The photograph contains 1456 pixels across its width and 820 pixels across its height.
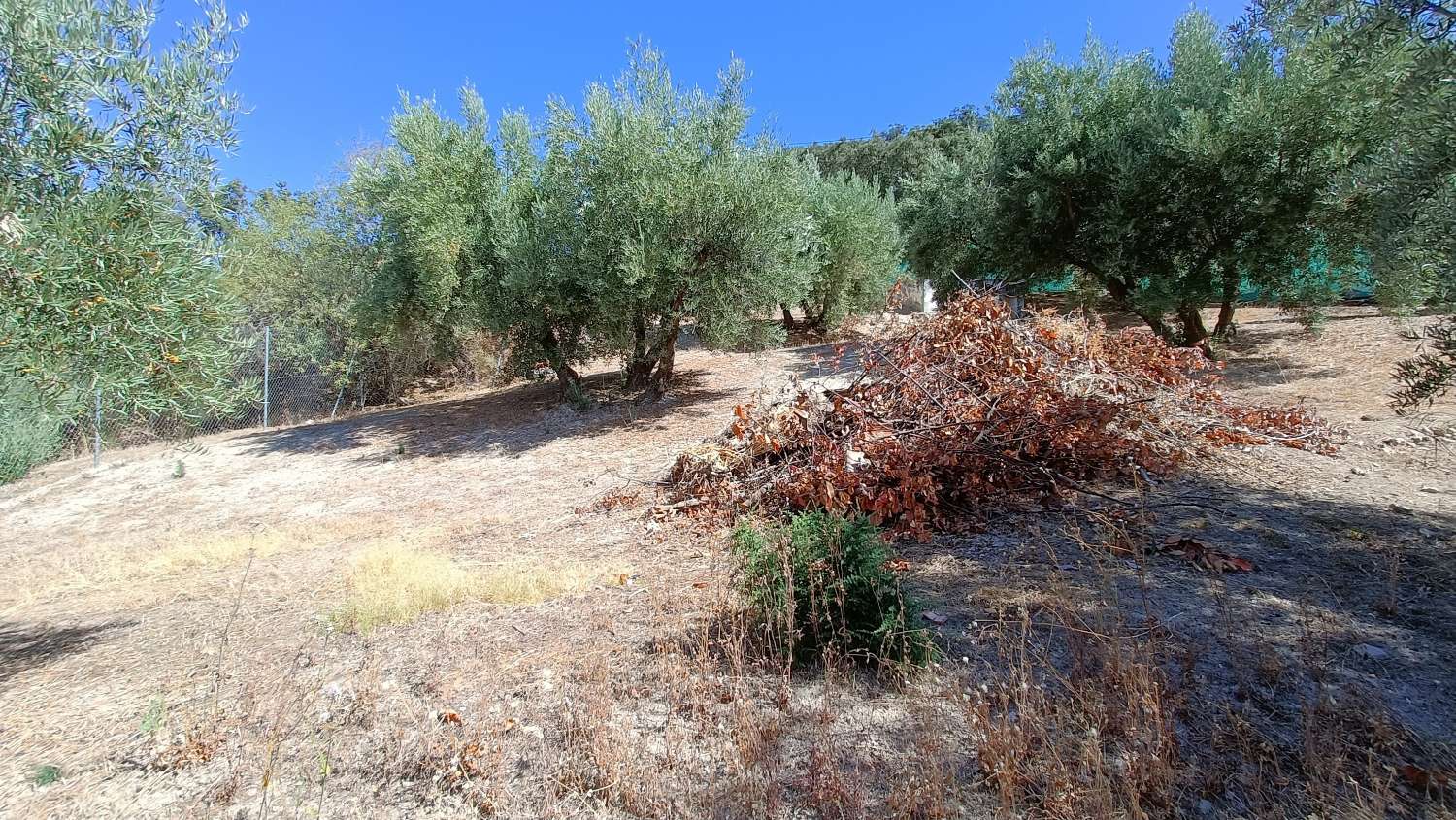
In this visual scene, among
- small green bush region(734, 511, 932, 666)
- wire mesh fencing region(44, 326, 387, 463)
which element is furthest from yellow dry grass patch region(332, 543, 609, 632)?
wire mesh fencing region(44, 326, 387, 463)

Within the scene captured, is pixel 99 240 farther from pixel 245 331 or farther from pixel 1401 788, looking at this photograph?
pixel 245 331

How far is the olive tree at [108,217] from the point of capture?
3086 mm

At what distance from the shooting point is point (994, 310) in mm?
5969

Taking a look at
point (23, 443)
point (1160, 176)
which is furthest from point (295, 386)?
point (1160, 176)

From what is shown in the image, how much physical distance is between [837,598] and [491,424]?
10277 mm

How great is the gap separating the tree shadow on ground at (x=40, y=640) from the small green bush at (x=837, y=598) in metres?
4.70

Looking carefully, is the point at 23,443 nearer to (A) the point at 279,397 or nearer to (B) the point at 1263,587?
(A) the point at 279,397

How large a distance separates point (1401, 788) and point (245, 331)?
1906 cm

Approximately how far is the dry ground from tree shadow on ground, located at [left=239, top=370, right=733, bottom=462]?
3.92 m

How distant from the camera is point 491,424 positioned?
12.1 m

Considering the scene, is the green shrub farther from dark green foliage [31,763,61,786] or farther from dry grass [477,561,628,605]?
dark green foliage [31,763,61,786]

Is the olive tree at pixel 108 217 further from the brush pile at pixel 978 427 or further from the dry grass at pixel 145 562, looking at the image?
the brush pile at pixel 978 427

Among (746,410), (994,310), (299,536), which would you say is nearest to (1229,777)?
(994,310)

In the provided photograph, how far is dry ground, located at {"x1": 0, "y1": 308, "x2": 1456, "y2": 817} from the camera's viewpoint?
2.31 meters
